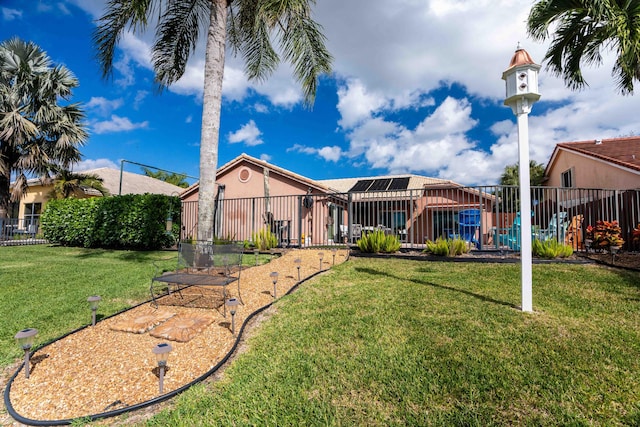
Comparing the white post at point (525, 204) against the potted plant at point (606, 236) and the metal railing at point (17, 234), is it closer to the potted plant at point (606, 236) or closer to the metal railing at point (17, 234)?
the potted plant at point (606, 236)

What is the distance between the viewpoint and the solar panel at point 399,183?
2093 centimetres

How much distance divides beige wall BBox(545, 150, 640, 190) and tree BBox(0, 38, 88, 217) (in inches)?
937

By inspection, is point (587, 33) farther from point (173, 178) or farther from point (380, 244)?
point (173, 178)

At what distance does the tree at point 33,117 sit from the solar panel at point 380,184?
17229 mm

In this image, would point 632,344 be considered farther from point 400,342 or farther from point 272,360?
point 272,360

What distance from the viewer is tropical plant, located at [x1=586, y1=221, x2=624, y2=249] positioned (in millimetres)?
6906

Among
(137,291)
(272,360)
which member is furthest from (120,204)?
(272,360)

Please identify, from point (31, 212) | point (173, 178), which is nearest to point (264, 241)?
point (31, 212)

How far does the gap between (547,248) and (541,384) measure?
5797mm

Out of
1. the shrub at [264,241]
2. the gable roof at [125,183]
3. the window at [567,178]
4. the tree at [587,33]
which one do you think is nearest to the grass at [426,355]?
the shrub at [264,241]

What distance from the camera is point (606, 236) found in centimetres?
713

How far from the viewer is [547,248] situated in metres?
7.03

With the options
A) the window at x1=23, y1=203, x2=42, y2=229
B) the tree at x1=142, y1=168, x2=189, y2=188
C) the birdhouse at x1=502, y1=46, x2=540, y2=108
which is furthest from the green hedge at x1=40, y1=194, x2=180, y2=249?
the tree at x1=142, y1=168, x2=189, y2=188

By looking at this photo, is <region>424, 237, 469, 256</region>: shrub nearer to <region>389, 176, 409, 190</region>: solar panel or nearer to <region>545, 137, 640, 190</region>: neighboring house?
<region>545, 137, 640, 190</region>: neighboring house
